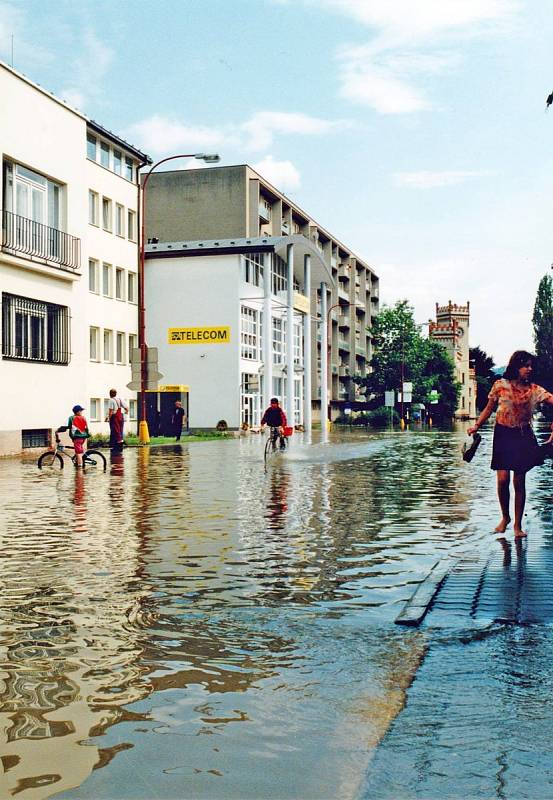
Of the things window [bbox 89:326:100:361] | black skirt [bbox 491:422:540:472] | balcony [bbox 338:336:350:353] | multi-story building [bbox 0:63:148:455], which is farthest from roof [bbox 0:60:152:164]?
balcony [bbox 338:336:350:353]

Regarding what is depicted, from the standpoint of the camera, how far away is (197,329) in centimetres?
5900

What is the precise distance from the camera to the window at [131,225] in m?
53.5

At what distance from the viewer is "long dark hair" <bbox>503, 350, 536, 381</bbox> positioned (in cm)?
1112

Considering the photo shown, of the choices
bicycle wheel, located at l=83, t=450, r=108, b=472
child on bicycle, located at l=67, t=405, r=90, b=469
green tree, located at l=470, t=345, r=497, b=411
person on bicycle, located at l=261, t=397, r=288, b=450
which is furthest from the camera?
green tree, located at l=470, t=345, r=497, b=411

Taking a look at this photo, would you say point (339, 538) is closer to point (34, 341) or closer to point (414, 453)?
point (414, 453)

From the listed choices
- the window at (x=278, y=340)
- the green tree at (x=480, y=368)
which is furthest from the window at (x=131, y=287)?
the green tree at (x=480, y=368)

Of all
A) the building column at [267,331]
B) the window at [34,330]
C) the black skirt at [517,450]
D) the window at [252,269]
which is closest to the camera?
the black skirt at [517,450]

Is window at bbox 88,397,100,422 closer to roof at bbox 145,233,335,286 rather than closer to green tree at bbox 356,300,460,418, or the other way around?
roof at bbox 145,233,335,286

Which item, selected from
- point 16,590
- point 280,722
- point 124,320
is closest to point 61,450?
point 16,590

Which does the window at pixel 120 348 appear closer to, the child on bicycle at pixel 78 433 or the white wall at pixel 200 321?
the white wall at pixel 200 321

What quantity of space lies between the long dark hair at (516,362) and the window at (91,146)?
4084 centimetres

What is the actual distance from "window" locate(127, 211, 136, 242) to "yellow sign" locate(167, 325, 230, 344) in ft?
22.9

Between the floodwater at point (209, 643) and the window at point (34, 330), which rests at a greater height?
the window at point (34, 330)

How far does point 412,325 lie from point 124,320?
46560 millimetres
